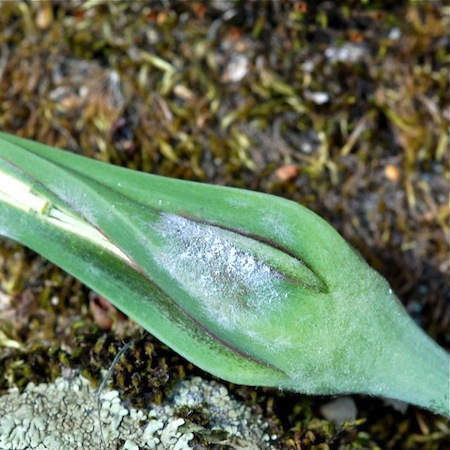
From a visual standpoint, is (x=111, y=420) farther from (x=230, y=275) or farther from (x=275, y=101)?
(x=275, y=101)

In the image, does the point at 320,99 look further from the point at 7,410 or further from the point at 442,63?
the point at 7,410

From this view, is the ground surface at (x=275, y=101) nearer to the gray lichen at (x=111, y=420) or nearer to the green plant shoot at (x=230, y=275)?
the green plant shoot at (x=230, y=275)

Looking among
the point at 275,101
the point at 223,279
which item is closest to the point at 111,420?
the point at 223,279

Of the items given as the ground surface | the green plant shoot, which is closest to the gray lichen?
the green plant shoot

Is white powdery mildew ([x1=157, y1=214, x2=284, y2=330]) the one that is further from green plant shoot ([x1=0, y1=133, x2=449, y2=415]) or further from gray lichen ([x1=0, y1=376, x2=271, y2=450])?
gray lichen ([x1=0, y1=376, x2=271, y2=450])

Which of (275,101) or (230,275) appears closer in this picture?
(230,275)

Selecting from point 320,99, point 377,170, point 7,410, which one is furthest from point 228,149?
point 7,410

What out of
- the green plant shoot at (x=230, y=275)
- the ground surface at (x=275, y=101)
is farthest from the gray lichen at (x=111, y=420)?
the ground surface at (x=275, y=101)
